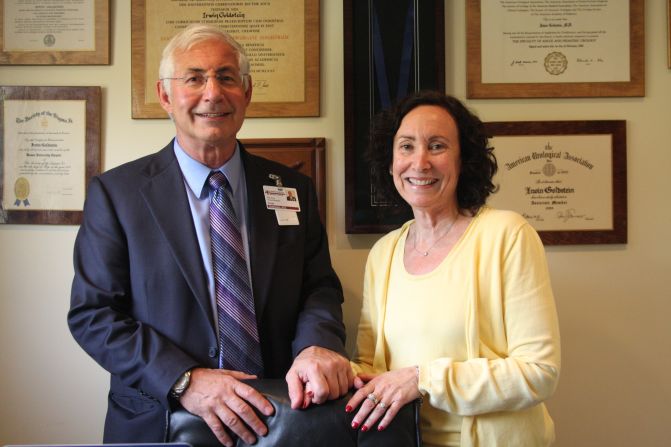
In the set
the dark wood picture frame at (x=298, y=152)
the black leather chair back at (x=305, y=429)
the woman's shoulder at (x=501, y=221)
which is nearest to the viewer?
the black leather chair back at (x=305, y=429)

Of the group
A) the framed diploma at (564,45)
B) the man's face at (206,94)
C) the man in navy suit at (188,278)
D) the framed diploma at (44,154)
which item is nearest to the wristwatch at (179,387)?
the man in navy suit at (188,278)

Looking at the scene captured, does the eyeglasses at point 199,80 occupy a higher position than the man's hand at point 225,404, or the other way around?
the eyeglasses at point 199,80

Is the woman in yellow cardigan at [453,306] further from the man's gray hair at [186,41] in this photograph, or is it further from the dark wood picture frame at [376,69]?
the man's gray hair at [186,41]

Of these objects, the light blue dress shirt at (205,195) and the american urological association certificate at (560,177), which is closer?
the light blue dress shirt at (205,195)

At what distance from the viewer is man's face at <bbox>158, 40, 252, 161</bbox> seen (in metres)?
1.41

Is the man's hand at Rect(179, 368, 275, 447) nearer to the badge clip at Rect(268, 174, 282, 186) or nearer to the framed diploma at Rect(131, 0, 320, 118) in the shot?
the badge clip at Rect(268, 174, 282, 186)

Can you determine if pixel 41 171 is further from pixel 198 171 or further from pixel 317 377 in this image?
pixel 317 377

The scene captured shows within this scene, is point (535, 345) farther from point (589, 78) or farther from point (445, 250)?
point (589, 78)

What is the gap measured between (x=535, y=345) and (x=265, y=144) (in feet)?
3.83

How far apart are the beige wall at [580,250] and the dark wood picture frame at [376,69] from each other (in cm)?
5

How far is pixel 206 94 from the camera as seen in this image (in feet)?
4.60

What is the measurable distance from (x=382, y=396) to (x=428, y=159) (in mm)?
642

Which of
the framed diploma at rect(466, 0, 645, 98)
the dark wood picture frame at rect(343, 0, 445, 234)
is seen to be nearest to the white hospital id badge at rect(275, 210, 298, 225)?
the dark wood picture frame at rect(343, 0, 445, 234)

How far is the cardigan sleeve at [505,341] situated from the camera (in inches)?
48.4
